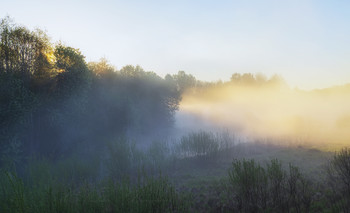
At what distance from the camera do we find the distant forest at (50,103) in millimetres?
16734

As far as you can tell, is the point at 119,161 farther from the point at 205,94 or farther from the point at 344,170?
the point at 205,94

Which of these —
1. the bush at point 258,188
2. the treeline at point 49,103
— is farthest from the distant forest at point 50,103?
the bush at point 258,188

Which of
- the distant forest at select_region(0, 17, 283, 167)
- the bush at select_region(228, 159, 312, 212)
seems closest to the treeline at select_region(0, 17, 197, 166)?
the distant forest at select_region(0, 17, 283, 167)

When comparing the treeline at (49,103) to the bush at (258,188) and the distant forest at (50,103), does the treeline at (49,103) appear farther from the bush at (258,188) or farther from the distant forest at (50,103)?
the bush at (258,188)

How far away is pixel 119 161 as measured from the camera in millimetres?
17266

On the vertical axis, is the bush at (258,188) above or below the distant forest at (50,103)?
below

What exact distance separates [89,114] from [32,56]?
8191mm

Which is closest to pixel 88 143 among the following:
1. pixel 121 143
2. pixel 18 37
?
pixel 121 143

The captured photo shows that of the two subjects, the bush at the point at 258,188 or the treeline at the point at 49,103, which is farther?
the treeline at the point at 49,103

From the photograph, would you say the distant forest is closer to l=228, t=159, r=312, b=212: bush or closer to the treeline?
the treeline

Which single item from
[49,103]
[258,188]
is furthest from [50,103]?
[258,188]

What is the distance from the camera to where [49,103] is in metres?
20.4

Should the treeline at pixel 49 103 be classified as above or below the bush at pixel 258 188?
above

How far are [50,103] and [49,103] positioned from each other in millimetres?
93
